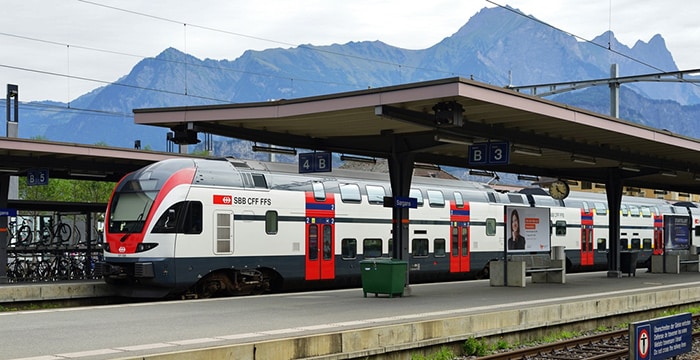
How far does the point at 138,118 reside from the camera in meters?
20.8

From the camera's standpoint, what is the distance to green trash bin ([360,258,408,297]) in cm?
2003

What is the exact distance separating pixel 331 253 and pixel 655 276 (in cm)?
1348

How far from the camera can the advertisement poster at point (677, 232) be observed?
110 ft

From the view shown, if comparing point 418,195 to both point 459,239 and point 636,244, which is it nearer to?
point 459,239

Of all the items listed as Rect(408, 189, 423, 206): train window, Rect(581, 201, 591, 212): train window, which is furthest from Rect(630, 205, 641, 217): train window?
Rect(408, 189, 423, 206): train window

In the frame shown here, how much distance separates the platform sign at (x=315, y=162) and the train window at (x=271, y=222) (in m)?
1.44

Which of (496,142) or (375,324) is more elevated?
(496,142)

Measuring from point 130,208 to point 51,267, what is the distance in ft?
27.2

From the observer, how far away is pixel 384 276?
20.1 m

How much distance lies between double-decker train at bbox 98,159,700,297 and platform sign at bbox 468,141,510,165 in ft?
13.3

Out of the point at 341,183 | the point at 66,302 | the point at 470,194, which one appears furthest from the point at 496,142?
the point at 66,302

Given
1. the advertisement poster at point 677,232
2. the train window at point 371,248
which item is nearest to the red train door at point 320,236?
the train window at point 371,248

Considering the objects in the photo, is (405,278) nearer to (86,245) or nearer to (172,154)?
(172,154)

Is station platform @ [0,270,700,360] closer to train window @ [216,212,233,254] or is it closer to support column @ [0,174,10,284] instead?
train window @ [216,212,233,254]
